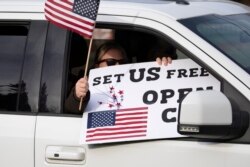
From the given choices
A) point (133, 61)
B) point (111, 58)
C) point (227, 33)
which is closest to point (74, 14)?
point (111, 58)

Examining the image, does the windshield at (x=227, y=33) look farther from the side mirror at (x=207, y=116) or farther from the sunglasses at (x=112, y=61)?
the sunglasses at (x=112, y=61)

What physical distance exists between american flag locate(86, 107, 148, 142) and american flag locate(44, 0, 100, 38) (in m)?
0.43

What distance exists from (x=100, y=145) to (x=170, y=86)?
0.47 m

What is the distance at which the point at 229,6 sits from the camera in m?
4.53

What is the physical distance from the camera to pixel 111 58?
411cm

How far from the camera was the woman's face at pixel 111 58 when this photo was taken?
4.11m

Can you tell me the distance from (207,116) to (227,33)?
0.75 metres

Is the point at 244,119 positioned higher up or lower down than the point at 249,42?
lower down

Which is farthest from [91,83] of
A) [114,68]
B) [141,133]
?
[141,133]

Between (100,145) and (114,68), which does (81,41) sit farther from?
(100,145)

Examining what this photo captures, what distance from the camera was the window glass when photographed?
4027mm

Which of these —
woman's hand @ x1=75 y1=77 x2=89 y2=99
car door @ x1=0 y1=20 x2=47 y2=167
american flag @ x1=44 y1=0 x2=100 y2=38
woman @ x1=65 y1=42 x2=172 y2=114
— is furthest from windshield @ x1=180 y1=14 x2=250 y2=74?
car door @ x1=0 y1=20 x2=47 y2=167

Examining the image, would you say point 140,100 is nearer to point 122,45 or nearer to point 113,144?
point 113,144

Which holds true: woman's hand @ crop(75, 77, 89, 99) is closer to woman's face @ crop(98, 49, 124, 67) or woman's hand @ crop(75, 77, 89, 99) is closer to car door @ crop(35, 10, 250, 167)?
car door @ crop(35, 10, 250, 167)
